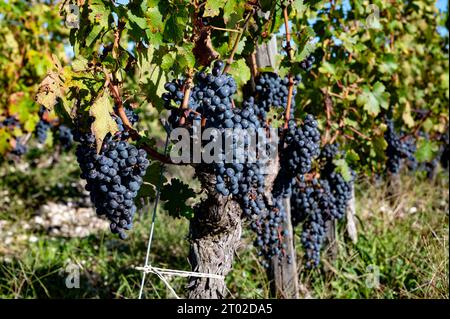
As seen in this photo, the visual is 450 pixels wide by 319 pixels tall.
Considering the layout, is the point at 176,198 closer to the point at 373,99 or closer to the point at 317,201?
the point at 317,201

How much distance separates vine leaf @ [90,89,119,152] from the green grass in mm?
1317

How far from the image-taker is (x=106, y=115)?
72.6 inches

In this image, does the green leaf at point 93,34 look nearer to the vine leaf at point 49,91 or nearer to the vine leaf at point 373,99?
the vine leaf at point 49,91

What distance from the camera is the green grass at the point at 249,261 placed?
3.21 meters

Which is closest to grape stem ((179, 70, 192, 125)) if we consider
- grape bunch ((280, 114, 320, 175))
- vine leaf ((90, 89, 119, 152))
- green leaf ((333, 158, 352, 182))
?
vine leaf ((90, 89, 119, 152))

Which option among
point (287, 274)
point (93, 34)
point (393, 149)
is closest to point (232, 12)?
point (93, 34)

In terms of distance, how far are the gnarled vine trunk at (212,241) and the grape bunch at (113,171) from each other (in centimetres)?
36

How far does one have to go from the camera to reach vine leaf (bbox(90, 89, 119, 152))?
182 cm

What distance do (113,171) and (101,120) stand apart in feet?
0.71

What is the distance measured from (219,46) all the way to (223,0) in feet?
1.23

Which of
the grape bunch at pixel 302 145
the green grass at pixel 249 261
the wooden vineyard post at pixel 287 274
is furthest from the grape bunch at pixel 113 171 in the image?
the wooden vineyard post at pixel 287 274

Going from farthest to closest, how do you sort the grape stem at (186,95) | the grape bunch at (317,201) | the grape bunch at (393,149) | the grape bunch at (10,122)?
1. the grape bunch at (10,122)
2. the grape bunch at (393,149)
3. the grape bunch at (317,201)
4. the grape stem at (186,95)

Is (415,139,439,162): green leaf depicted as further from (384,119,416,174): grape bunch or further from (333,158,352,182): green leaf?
(333,158,352,182): green leaf
